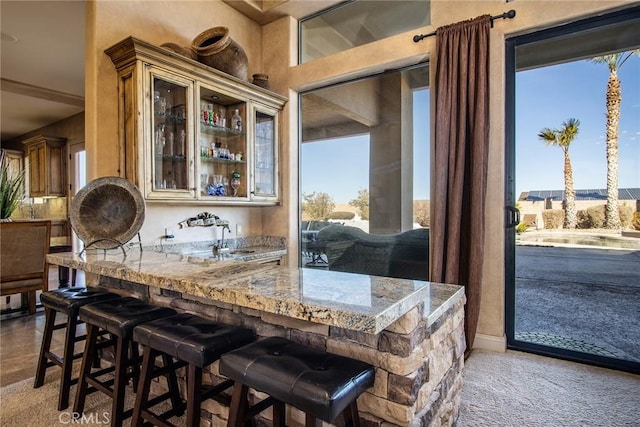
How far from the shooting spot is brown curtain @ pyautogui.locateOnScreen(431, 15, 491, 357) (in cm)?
286

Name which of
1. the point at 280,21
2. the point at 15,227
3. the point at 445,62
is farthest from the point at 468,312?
the point at 15,227

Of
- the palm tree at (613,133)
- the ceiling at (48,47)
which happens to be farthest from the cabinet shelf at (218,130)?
the palm tree at (613,133)

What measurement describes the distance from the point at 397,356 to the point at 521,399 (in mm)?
1482

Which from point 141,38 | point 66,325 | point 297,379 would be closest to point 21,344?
point 66,325

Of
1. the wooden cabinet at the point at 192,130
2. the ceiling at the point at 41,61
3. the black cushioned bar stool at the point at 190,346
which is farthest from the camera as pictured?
the ceiling at the point at 41,61

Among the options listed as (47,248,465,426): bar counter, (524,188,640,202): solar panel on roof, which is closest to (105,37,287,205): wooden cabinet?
(47,248,465,426): bar counter

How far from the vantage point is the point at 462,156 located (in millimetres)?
2918

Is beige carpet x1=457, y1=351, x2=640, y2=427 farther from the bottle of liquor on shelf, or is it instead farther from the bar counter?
the bottle of liquor on shelf

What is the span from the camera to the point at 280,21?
4.28 m

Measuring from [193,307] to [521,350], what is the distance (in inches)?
104

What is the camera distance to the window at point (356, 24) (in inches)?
138

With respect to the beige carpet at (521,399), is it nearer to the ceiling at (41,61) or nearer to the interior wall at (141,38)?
the interior wall at (141,38)

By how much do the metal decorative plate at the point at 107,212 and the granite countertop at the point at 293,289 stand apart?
8.5 inches

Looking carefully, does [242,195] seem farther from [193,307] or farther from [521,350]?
[521,350]
